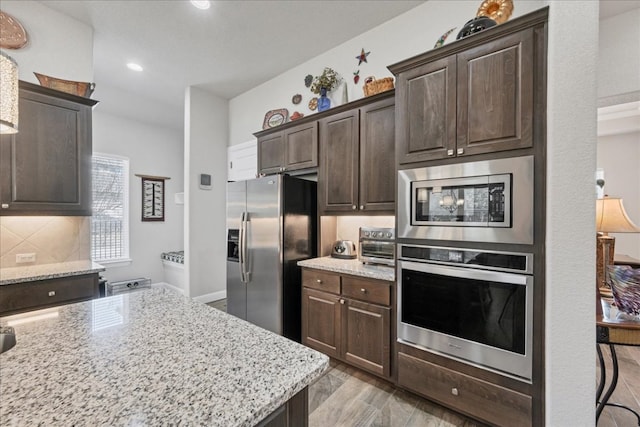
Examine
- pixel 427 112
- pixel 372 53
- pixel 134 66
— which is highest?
pixel 134 66

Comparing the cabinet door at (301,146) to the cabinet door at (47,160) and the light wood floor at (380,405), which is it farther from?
the light wood floor at (380,405)

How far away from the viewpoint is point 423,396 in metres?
1.92

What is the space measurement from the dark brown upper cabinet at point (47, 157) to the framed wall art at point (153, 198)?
2.94m

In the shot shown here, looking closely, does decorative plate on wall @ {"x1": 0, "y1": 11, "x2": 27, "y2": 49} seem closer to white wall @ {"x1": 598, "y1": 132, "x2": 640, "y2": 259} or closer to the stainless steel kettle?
the stainless steel kettle

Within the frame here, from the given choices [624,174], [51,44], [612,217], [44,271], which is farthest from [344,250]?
[624,174]

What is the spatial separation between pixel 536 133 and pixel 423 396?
1834mm

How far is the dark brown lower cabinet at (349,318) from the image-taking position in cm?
212

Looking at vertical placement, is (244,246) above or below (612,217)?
below

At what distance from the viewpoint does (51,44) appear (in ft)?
8.51

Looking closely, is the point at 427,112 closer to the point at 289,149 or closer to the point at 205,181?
the point at 289,149

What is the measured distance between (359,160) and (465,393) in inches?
74.9

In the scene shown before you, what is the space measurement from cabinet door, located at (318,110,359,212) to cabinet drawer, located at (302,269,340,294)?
25.2 inches

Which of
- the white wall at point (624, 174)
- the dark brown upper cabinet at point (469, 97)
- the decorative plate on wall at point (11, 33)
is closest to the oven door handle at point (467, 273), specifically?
the dark brown upper cabinet at point (469, 97)

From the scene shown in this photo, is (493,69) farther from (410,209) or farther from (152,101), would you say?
(152,101)
